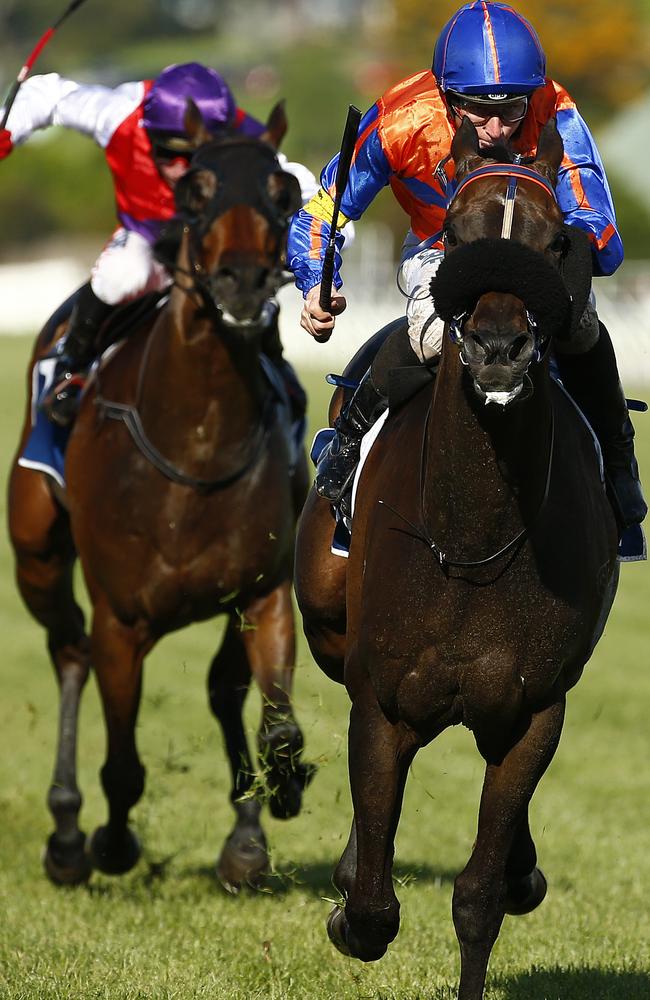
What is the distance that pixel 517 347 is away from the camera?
3.72 meters

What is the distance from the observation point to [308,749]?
31.7ft

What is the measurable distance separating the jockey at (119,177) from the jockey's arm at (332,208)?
200cm

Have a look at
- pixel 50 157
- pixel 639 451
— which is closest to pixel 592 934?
pixel 639 451

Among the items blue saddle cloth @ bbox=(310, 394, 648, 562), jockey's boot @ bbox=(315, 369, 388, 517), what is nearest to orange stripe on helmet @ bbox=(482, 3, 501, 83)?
jockey's boot @ bbox=(315, 369, 388, 517)

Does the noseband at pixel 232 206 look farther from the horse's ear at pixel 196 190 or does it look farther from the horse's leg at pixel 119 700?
the horse's leg at pixel 119 700

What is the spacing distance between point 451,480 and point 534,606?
39cm

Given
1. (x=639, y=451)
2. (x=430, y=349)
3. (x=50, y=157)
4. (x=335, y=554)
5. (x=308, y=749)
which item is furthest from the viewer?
(x=50, y=157)

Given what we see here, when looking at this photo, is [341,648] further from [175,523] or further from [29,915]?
[29,915]

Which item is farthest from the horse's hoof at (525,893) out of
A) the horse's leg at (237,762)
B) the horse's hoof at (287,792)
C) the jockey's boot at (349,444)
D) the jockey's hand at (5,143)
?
the jockey's hand at (5,143)

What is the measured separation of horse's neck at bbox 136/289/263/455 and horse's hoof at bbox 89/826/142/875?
62.2 inches

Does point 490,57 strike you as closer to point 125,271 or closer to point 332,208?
point 332,208

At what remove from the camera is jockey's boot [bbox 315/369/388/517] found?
16.7ft

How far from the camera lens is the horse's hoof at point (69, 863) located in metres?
7.31

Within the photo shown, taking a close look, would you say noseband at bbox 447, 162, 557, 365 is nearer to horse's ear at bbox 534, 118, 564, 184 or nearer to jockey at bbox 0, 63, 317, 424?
horse's ear at bbox 534, 118, 564, 184
